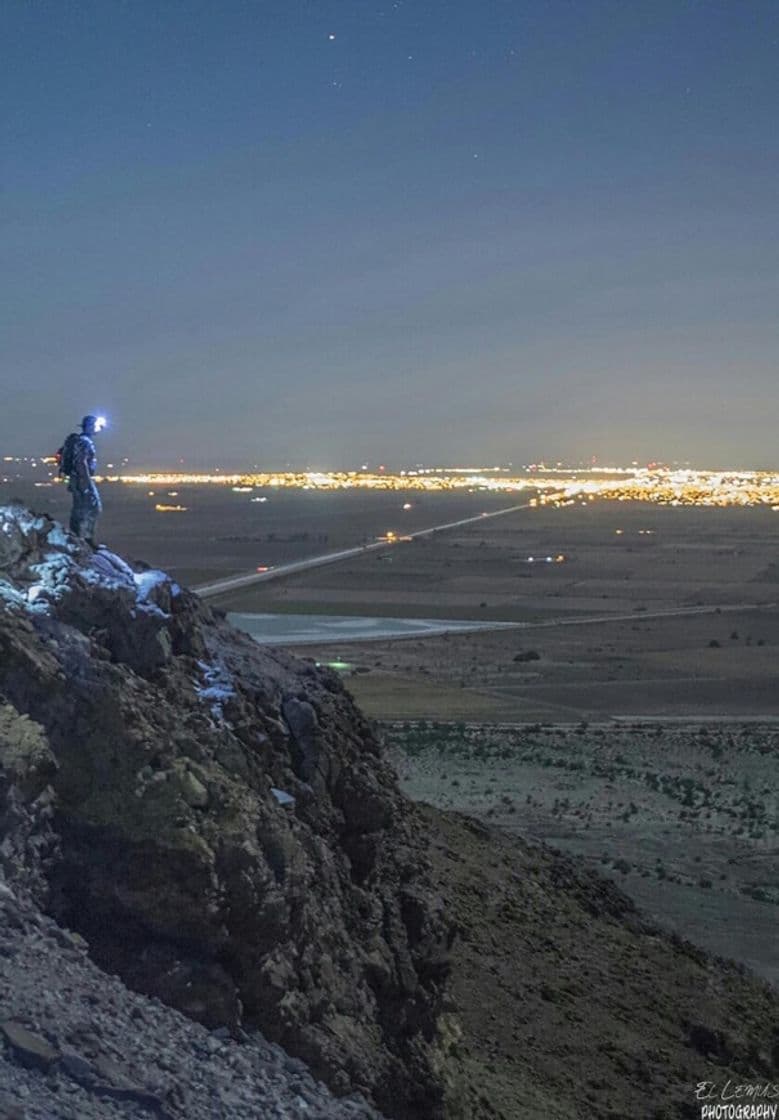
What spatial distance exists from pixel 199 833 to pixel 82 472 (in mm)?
5185

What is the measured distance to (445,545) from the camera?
10081cm

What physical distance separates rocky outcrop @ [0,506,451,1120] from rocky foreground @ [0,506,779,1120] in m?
0.01

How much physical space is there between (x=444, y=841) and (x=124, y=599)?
6.35 m

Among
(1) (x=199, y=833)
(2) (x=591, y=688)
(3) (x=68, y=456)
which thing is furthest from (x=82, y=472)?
(2) (x=591, y=688)

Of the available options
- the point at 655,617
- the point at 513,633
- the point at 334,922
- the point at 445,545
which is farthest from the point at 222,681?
the point at 445,545

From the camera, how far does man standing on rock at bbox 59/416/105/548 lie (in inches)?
447

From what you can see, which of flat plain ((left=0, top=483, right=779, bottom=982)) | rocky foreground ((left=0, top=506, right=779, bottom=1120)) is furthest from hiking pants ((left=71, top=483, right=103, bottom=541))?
rocky foreground ((left=0, top=506, right=779, bottom=1120))

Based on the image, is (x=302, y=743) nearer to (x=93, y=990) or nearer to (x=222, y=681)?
(x=222, y=681)

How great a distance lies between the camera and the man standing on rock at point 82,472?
11352mm

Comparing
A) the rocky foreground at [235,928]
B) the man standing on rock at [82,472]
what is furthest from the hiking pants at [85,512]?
the rocky foreground at [235,928]

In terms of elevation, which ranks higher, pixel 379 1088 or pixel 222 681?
pixel 222 681

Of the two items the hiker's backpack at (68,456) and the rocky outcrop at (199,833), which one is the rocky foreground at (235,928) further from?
the hiker's backpack at (68,456)

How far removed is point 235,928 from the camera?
7250 mm

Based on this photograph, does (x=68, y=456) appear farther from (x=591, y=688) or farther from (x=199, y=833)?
(x=591, y=688)
